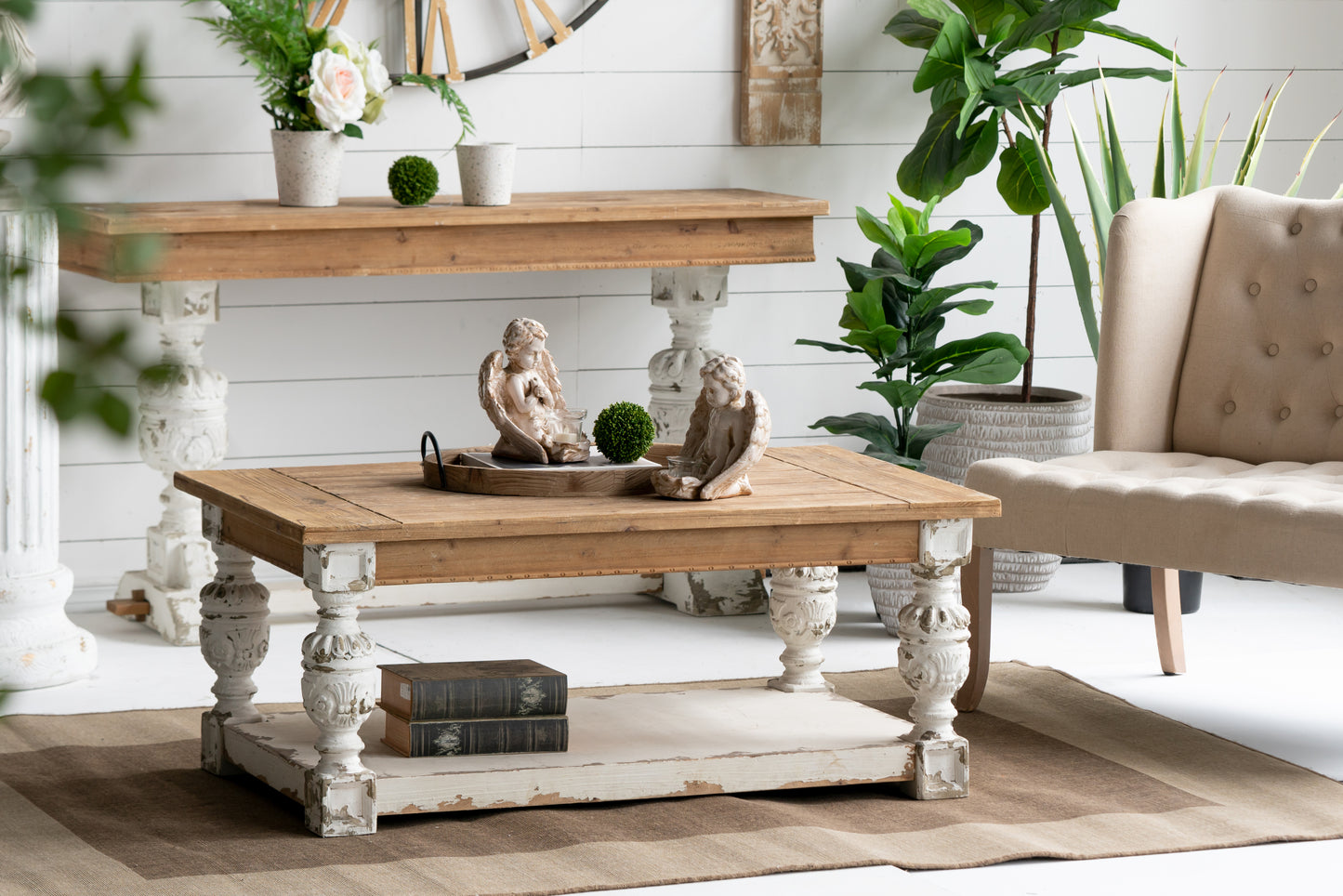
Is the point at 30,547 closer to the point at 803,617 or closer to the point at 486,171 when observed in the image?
the point at 486,171

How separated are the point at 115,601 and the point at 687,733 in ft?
4.83

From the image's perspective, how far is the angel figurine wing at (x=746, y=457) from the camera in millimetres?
2152

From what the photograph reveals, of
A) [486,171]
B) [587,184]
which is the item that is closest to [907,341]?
[587,184]

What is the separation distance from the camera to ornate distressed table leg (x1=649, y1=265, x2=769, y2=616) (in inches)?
135

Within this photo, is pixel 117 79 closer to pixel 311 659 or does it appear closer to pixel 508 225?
pixel 311 659

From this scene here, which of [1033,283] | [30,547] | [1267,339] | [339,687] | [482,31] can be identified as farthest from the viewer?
[1033,283]

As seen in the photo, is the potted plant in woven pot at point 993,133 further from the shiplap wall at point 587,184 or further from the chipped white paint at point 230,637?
the chipped white paint at point 230,637

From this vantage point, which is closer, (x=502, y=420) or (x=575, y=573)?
(x=575, y=573)

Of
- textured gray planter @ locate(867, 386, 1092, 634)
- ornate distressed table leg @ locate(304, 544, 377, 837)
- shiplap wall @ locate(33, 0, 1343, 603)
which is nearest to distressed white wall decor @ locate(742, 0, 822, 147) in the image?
shiplap wall @ locate(33, 0, 1343, 603)

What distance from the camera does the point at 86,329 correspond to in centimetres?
23

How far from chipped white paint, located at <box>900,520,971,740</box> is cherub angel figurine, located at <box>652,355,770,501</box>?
247mm

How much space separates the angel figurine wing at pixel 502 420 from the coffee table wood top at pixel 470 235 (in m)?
0.73

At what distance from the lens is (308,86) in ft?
9.93

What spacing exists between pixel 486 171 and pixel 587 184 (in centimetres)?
55
